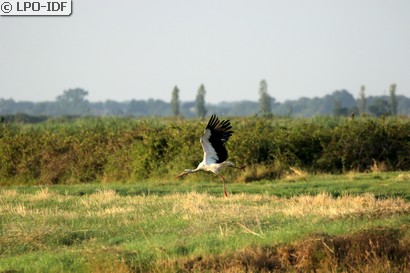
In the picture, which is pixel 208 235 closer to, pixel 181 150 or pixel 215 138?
pixel 215 138

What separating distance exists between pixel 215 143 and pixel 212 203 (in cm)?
196

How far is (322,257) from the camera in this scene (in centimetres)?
935

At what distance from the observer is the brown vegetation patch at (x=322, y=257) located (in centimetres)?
907

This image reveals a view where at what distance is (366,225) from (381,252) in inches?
24.1

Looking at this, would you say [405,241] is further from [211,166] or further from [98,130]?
[98,130]

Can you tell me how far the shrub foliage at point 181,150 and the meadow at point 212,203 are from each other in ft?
0.14

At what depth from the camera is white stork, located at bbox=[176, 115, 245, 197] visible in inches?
564

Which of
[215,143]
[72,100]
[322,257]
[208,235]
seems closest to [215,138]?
[215,143]

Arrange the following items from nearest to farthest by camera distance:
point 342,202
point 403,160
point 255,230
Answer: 1. point 255,230
2. point 342,202
3. point 403,160

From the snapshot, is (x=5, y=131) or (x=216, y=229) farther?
(x=5, y=131)

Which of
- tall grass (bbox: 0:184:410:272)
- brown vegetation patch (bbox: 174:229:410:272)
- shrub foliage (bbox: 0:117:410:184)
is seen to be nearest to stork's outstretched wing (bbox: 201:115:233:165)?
tall grass (bbox: 0:184:410:272)

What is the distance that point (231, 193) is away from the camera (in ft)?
50.9

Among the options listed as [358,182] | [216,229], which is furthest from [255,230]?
[358,182]

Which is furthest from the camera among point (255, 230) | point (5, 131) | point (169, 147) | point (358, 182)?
point (5, 131)
